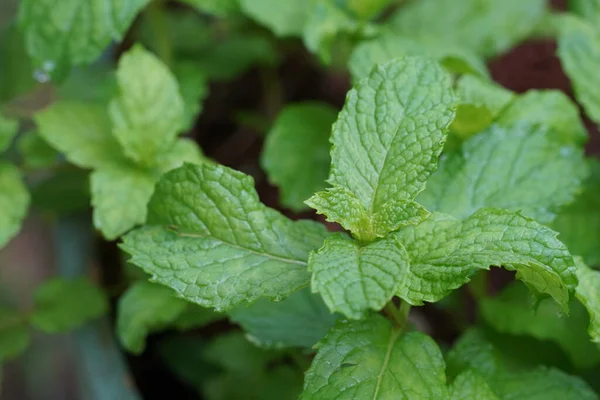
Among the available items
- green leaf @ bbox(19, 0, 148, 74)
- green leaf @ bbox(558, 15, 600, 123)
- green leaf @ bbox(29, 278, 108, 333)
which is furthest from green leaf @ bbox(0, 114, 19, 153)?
green leaf @ bbox(558, 15, 600, 123)

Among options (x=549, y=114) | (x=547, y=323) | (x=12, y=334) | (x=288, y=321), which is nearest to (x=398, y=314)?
(x=288, y=321)

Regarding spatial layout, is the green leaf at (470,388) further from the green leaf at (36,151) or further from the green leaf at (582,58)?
the green leaf at (36,151)

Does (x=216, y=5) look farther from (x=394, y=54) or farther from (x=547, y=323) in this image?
(x=547, y=323)

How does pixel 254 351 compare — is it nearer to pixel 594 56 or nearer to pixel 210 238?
pixel 210 238

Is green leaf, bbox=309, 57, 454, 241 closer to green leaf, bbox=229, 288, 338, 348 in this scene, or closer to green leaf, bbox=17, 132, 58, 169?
green leaf, bbox=229, 288, 338, 348

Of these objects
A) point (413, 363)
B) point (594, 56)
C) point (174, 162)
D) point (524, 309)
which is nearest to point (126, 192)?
point (174, 162)

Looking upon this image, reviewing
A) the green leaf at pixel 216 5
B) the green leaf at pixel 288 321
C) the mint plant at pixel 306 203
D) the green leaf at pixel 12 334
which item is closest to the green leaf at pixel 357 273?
the mint plant at pixel 306 203

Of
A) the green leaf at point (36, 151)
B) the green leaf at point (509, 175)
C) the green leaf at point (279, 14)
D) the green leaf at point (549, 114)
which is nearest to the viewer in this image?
the green leaf at point (509, 175)
